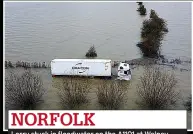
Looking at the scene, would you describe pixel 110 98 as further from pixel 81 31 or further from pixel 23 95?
pixel 81 31

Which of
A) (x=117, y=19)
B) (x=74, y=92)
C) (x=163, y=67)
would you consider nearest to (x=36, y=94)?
(x=74, y=92)

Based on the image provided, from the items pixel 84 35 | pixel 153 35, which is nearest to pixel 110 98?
pixel 84 35

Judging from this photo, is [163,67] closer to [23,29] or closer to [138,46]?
[138,46]

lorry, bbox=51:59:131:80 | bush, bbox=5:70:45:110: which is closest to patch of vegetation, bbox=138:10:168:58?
lorry, bbox=51:59:131:80

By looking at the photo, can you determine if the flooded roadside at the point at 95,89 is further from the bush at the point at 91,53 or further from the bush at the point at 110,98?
the bush at the point at 91,53

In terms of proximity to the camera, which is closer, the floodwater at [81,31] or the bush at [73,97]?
the bush at [73,97]

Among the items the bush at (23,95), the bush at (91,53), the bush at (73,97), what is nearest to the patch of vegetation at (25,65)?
the bush at (91,53)
